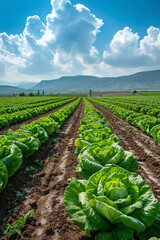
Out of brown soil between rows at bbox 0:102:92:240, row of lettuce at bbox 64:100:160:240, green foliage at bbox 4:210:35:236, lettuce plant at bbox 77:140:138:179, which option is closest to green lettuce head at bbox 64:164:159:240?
row of lettuce at bbox 64:100:160:240

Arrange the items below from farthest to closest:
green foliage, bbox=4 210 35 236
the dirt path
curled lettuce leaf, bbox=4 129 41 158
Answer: curled lettuce leaf, bbox=4 129 41 158
the dirt path
green foliage, bbox=4 210 35 236

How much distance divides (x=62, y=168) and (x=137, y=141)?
4571mm

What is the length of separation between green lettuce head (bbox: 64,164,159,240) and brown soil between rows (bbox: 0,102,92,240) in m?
0.73

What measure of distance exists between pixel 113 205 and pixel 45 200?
7.11 feet

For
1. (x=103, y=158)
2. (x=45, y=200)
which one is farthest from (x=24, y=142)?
(x=103, y=158)

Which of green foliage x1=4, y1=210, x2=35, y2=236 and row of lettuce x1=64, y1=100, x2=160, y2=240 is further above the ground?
row of lettuce x1=64, y1=100, x2=160, y2=240

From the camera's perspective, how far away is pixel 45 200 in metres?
3.47

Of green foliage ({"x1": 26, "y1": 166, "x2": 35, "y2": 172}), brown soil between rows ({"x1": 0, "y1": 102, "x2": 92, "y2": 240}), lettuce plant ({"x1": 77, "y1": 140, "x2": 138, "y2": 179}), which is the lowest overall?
brown soil between rows ({"x1": 0, "y1": 102, "x2": 92, "y2": 240})

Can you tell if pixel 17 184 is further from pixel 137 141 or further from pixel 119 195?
pixel 137 141

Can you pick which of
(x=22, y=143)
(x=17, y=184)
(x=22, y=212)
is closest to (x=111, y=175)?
(x=22, y=212)

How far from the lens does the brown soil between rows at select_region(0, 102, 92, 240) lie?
261 cm

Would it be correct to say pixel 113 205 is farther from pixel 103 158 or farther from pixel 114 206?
pixel 103 158

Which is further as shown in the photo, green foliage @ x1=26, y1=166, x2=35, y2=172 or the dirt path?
green foliage @ x1=26, y1=166, x2=35, y2=172

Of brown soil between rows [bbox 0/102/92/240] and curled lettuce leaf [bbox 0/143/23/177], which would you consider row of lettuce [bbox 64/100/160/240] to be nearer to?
brown soil between rows [bbox 0/102/92/240]
